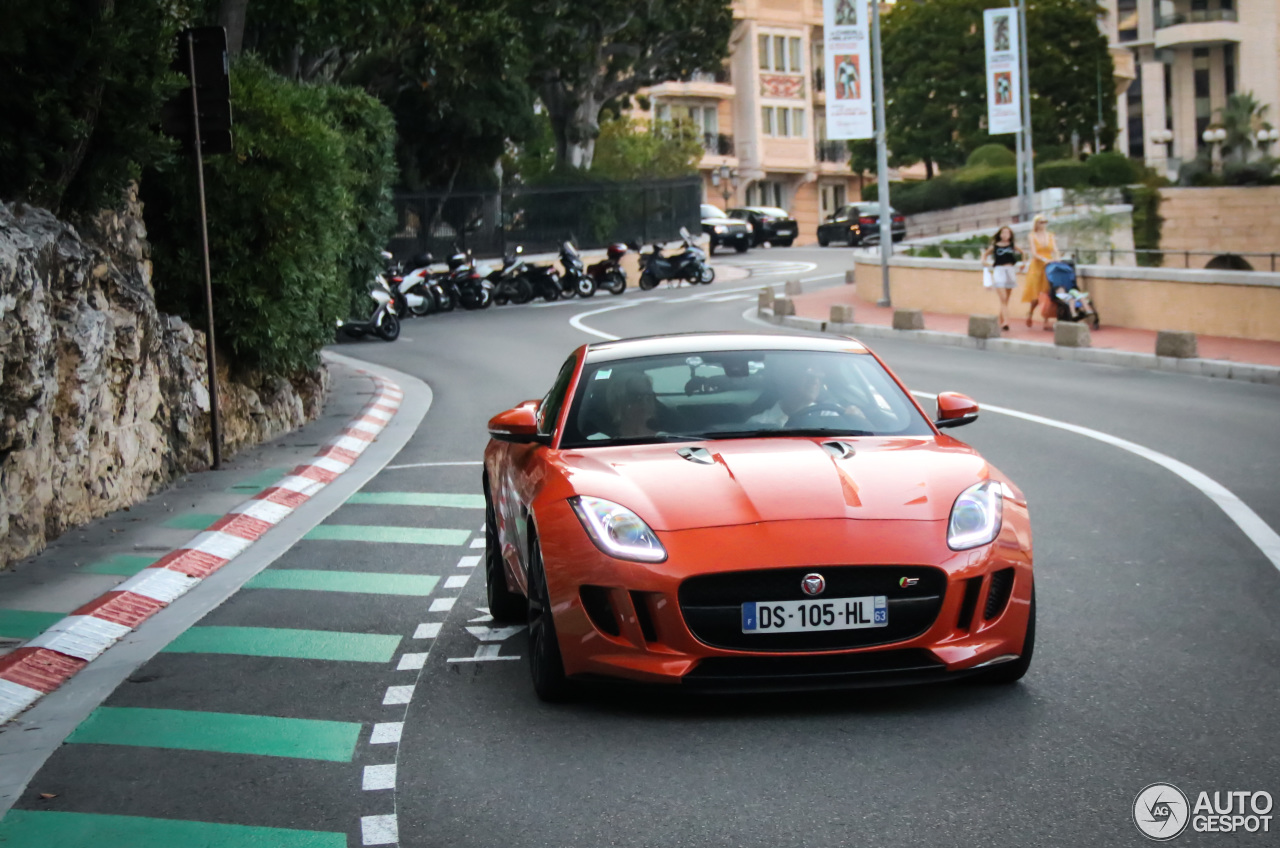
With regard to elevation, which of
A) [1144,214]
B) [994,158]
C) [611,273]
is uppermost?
[994,158]

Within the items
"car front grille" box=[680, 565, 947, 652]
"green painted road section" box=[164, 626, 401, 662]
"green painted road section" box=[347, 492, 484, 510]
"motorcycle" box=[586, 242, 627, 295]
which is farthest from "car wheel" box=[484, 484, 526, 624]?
"motorcycle" box=[586, 242, 627, 295]

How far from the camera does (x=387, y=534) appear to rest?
10984mm

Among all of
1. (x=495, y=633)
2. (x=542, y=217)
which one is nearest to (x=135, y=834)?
(x=495, y=633)

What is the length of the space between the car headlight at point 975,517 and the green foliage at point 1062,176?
63563mm

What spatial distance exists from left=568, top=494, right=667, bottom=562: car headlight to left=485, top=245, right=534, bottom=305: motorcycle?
110 ft

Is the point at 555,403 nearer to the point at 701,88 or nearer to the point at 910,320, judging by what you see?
the point at 910,320

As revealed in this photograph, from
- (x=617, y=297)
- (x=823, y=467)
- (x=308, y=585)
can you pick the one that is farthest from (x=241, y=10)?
(x=617, y=297)

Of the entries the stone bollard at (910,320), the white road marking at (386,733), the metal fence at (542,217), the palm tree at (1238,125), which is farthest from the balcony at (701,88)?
the white road marking at (386,733)

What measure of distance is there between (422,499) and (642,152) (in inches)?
1958

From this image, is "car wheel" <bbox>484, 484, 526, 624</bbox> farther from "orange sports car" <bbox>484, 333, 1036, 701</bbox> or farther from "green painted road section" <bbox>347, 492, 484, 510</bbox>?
"green painted road section" <bbox>347, 492, 484, 510</bbox>

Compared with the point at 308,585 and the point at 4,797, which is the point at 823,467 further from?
the point at 308,585

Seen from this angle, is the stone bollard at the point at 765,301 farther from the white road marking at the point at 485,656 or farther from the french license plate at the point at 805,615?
the french license plate at the point at 805,615

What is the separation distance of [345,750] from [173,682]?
61.1 inches

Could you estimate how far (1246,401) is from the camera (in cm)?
1723
